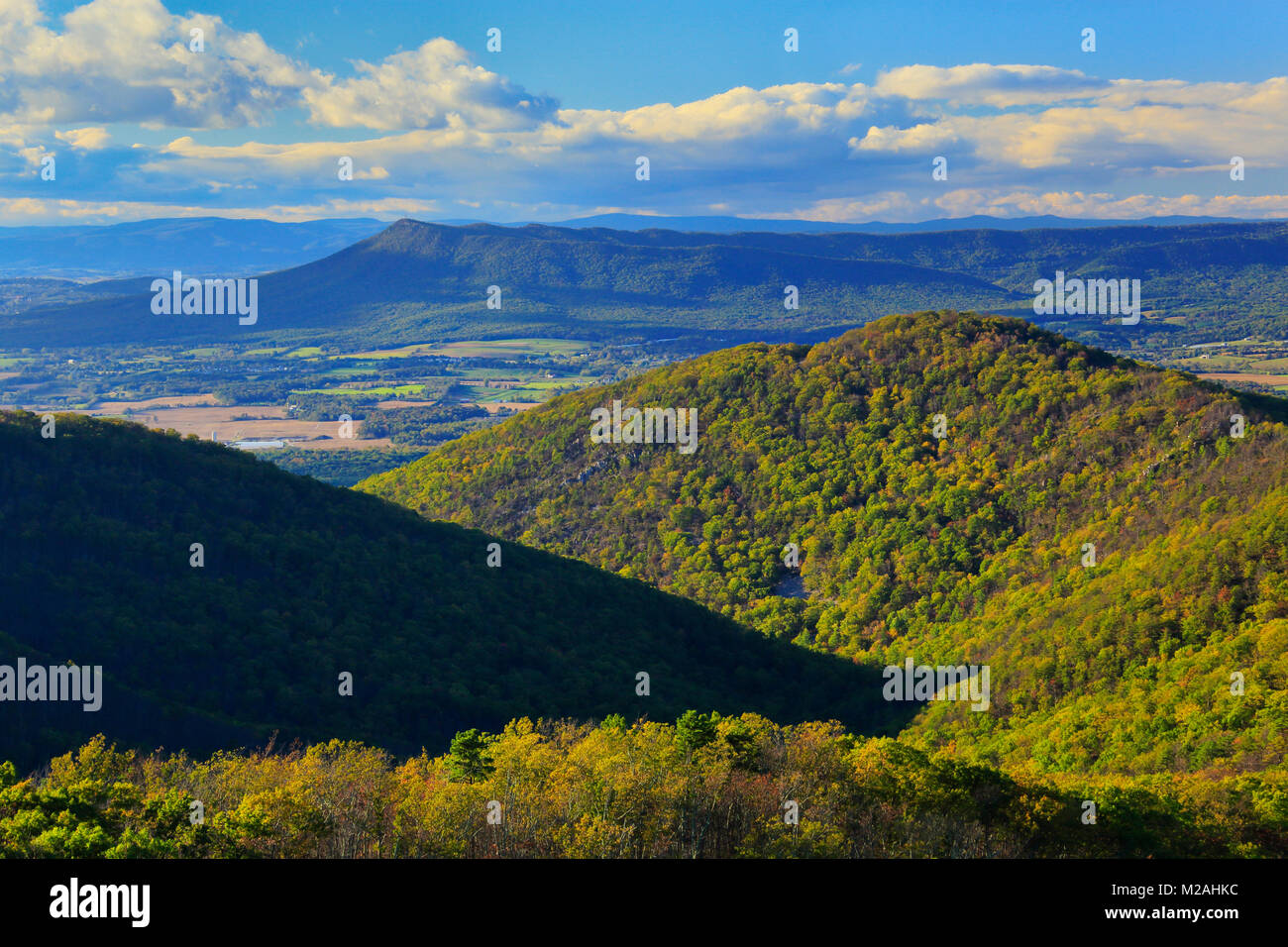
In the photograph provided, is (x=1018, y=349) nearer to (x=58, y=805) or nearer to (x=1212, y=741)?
(x=1212, y=741)

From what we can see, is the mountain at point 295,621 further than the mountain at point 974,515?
No

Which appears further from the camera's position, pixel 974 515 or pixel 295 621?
pixel 974 515

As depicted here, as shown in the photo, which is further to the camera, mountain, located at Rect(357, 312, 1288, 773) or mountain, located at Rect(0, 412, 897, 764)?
mountain, located at Rect(357, 312, 1288, 773)

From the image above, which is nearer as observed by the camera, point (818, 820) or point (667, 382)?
point (818, 820)

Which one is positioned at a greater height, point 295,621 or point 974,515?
point 974,515
